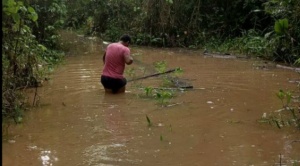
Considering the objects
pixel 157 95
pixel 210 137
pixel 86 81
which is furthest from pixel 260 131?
pixel 86 81

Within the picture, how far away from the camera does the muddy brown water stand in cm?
527

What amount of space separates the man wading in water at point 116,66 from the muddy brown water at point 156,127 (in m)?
0.26

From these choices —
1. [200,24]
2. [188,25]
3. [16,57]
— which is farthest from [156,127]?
[200,24]

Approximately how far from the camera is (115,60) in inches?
367

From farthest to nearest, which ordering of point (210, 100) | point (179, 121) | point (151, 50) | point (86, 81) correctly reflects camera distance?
point (151, 50) < point (86, 81) < point (210, 100) < point (179, 121)

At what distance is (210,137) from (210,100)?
7.63 ft

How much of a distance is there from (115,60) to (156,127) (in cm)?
306

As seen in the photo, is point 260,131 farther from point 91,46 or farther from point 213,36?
point 91,46

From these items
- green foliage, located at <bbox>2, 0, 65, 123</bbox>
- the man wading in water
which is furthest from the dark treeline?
green foliage, located at <bbox>2, 0, 65, 123</bbox>

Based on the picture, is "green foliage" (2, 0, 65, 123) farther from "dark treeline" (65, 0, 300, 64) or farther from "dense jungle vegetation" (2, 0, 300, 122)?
"dark treeline" (65, 0, 300, 64)

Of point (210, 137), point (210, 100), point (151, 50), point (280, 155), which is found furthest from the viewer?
point (151, 50)

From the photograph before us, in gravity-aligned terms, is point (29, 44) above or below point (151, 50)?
above

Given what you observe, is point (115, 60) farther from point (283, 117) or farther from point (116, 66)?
point (283, 117)

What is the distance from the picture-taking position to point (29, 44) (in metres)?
8.54
